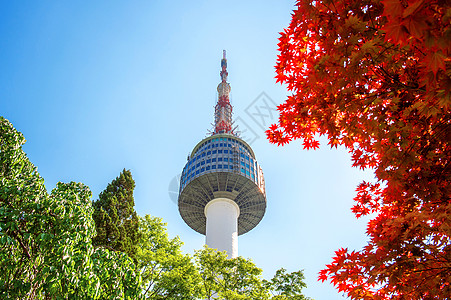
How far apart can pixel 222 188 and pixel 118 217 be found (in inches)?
1329

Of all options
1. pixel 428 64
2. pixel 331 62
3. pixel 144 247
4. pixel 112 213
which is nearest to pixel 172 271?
pixel 144 247

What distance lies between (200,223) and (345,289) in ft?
176

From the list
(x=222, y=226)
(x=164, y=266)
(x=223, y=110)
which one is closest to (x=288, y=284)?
(x=164, y=266)

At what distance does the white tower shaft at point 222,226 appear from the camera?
4619cm

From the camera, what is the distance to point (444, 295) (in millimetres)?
4184

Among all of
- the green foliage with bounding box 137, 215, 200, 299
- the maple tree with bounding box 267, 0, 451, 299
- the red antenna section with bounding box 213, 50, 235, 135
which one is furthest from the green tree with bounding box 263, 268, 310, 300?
the red antenna section with bounding box 213, 50, 235, 135

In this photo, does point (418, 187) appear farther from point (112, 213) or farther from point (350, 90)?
point (112, 213)

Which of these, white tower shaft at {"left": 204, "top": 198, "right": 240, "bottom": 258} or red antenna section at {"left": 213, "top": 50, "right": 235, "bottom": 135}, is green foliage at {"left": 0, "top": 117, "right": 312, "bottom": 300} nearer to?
white tower shaft at {"left": 204, "top": 198, "right": 240, "bottom": 258}

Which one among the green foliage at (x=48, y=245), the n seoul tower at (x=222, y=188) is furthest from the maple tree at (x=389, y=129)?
the n seoul tower at (x=222, y=188)

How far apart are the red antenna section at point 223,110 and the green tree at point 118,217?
39021mm

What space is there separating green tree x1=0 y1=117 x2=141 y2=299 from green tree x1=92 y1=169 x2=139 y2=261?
7453 millimetres

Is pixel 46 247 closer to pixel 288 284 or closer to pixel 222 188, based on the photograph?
pixel 288 284

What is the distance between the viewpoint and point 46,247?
6320 mm

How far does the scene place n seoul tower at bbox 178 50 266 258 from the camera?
1873 inches
